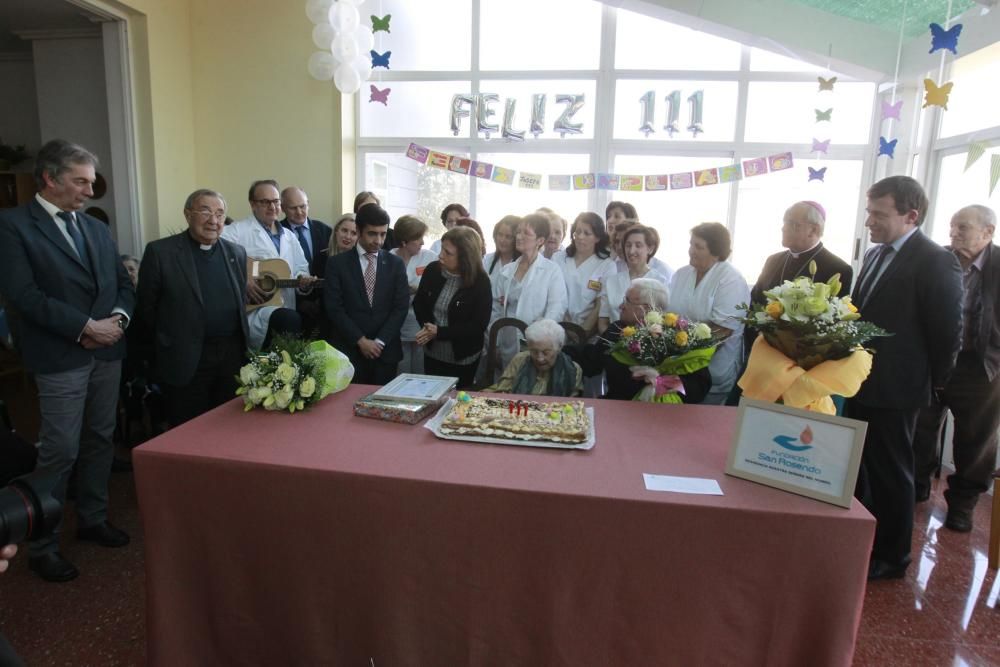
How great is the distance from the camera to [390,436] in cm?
165

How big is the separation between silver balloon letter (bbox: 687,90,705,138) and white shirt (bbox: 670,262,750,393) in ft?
8.48

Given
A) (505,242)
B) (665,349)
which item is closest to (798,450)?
(665,349)

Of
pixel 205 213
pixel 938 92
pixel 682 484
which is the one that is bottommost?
pixel 682 484

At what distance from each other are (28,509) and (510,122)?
4.81 metres

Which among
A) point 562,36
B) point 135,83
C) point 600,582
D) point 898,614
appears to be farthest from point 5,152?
point 898,614

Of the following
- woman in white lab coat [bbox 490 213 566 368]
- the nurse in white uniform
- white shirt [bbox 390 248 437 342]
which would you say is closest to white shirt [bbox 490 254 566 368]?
woman in white lab coat [bbox 490 213 566 368]

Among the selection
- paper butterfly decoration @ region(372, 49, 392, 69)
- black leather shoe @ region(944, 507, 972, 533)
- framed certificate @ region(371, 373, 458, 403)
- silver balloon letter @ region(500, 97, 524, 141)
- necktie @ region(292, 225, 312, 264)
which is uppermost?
paper butterfly decoration @ region(372, 49, 392, 69)

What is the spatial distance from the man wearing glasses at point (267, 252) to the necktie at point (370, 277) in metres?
0.52

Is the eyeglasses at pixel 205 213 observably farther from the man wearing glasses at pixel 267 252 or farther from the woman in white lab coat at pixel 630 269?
the woman in white lab coat at pixel 630 269

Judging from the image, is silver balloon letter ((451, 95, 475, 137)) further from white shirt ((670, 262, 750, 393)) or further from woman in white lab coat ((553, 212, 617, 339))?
white shirt ((670, 262, 750, 393))

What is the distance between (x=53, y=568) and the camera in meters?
2.19

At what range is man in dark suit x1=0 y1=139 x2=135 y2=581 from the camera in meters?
2.04

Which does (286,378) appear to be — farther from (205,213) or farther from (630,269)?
(630,269)

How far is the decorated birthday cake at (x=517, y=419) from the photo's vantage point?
5.34 feet
